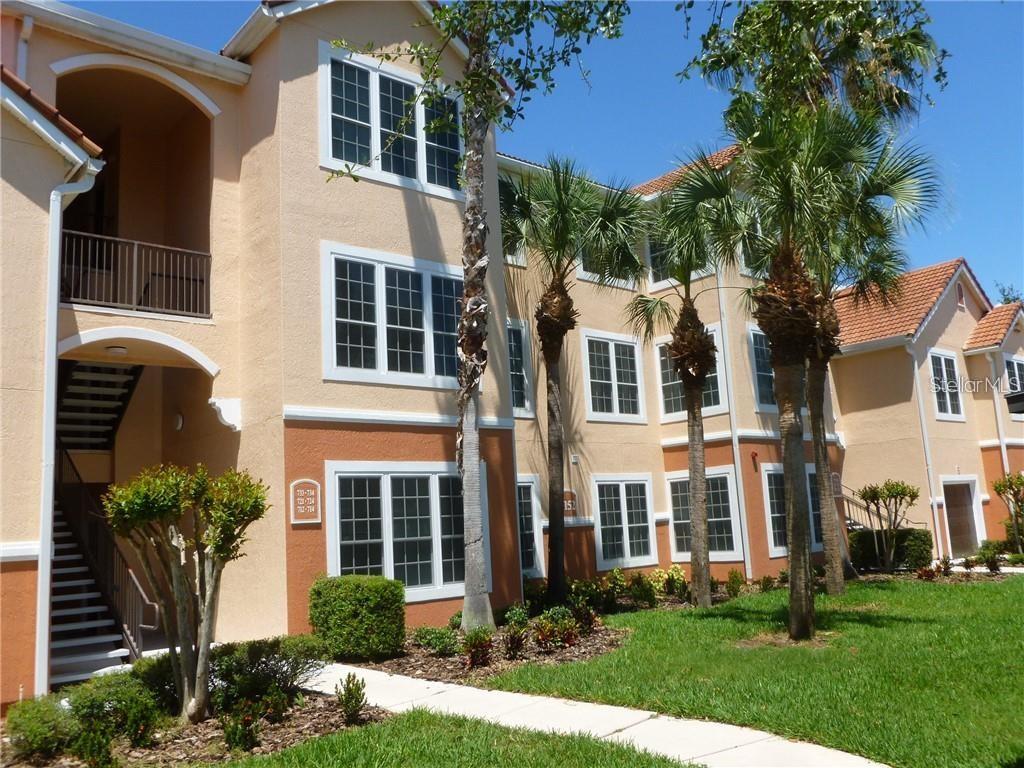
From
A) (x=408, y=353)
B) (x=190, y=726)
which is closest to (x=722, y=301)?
(x=408, y=353)

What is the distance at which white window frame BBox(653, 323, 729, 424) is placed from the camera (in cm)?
2119

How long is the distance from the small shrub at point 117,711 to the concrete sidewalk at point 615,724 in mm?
2311

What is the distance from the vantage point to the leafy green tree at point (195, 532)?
27.8ft

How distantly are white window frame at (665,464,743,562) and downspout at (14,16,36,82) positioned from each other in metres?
15.2

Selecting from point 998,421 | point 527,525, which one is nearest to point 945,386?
point 998,421

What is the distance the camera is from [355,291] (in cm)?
1443

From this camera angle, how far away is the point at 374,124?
50.0 feet

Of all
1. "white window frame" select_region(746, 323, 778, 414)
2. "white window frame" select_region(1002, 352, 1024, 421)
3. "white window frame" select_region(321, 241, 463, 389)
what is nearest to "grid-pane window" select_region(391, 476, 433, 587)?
"white window frame" select_region(321, 241, 463, 389)

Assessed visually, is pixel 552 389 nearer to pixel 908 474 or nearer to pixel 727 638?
pixel 727 638

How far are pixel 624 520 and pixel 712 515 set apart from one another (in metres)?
2.36

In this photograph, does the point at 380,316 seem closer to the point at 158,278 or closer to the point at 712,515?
the point at 158,278

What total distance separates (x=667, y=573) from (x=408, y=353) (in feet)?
30.0

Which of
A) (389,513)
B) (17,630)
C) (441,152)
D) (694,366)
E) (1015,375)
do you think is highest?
(441,152)

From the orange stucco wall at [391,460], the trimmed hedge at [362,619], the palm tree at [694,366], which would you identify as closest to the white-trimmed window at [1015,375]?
the palm tree at [694,366]
